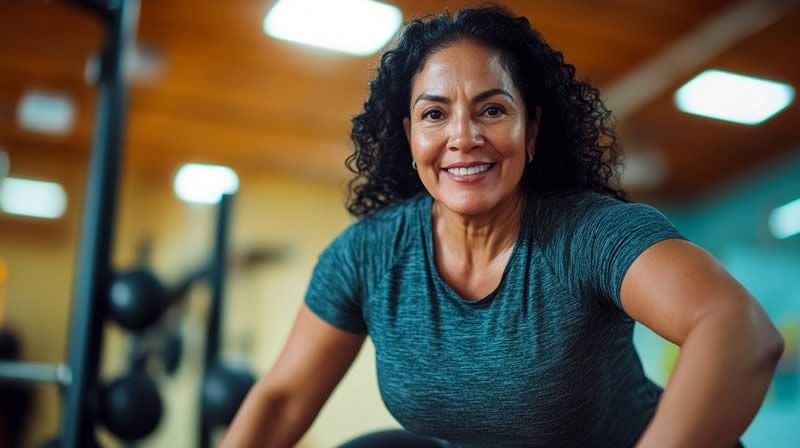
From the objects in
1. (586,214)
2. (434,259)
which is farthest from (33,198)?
(586,214)

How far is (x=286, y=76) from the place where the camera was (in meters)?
4.76

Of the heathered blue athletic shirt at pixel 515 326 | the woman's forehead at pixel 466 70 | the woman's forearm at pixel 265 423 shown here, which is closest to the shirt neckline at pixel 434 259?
the heathered blue athletic shirt at pixel 515 326

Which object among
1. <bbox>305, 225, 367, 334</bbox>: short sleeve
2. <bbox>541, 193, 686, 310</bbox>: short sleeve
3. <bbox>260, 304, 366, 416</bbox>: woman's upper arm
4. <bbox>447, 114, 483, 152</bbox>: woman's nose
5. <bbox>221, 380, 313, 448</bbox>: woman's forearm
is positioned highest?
<bbox>447, 114, 483, 152</bbox>: woman's nose

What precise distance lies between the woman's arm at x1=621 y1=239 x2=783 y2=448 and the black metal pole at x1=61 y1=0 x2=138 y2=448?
156 centimetres

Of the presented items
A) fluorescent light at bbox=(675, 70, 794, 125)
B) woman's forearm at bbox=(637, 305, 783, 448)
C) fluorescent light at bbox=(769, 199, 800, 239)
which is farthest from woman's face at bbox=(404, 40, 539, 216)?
fluorescent light at bbox=(769, 199, 800, 239)

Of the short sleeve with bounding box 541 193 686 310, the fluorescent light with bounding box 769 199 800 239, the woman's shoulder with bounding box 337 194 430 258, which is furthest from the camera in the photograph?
the fluorescent light with bounding box 769 199 800 239

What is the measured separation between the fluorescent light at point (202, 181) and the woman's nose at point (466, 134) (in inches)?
205

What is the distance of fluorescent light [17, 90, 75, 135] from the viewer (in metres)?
5.09

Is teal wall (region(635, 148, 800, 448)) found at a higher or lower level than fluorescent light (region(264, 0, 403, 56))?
lower

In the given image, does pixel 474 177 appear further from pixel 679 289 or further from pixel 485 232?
pixel 679 289

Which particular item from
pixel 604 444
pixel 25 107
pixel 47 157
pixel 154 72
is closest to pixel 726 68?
pixel 154 72

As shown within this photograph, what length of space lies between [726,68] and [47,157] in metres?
4.93

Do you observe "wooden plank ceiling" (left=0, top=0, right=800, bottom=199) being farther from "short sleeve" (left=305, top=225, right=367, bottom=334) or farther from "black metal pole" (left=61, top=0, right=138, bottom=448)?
"short sleeve" (left=305, top=225, right=367, bottom=334)

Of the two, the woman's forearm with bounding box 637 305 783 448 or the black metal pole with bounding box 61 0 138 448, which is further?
the black metal pole with bounding box 61 0 138 448
